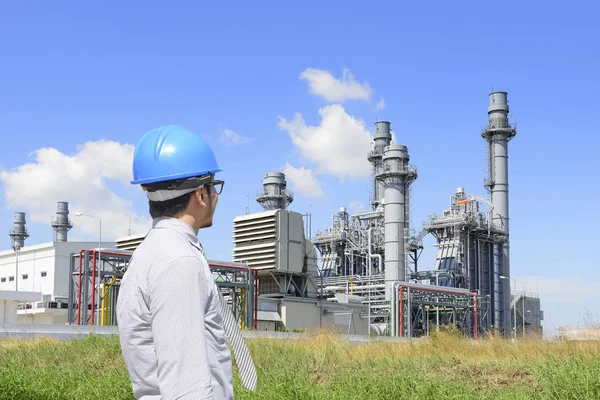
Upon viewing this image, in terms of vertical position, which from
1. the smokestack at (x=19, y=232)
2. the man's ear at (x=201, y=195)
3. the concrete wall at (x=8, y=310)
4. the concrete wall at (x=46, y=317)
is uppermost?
the smokestack at (x=19, y=232)

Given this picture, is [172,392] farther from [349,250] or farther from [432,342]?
[349,250]

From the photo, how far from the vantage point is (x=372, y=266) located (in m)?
64.8

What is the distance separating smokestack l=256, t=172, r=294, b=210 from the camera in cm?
6347

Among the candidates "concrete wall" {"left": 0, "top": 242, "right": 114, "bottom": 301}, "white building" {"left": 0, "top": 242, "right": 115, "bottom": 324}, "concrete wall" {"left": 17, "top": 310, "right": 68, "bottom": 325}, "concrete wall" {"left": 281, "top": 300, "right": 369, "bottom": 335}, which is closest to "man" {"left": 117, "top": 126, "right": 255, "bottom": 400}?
"concrete wall" {"left": 281, "top": 300, "right": 369, "bottom": 335}

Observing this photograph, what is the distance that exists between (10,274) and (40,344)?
64.2 m

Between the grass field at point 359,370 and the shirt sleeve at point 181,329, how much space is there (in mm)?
6621

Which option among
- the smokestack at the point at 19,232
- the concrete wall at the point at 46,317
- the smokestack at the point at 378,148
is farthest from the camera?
the smokestack at the point at 19,232

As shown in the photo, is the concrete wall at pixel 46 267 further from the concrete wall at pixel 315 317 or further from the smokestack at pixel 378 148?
the smokestack at pixel 378 148

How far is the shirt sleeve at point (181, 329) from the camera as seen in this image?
7.86 ft

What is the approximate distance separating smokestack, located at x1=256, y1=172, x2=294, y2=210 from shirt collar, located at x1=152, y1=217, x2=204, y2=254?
6034 cm

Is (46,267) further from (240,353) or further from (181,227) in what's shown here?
(181,227)

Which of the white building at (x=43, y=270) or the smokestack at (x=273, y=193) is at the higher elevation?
the smokestack at (x=273, y=193)

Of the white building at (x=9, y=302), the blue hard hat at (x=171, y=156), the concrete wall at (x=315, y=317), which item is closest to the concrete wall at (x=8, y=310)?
the white building at (x=9, y=302)

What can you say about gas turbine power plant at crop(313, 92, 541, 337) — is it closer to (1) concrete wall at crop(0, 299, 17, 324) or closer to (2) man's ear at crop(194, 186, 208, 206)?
(1) concrete wall at crop(0, 299, 17, 324)
